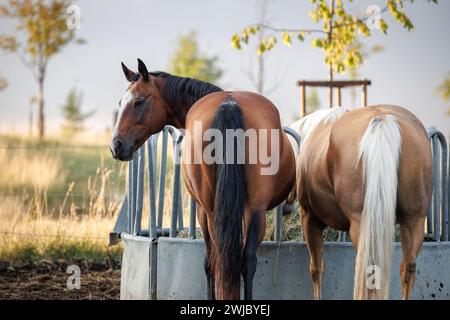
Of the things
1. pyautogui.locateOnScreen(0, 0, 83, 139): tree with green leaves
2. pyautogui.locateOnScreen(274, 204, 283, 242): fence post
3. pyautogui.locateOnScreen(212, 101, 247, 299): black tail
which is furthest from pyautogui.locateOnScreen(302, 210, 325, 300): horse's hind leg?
pyautogui.locateOnScreen(0, 0, 83, 139): tree with green leaves

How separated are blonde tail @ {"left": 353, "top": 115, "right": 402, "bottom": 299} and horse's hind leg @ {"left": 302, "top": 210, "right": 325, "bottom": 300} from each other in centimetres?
104

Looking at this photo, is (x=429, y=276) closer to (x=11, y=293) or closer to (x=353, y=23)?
(x=11, y=293)

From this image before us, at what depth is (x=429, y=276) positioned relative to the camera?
4.93 metres

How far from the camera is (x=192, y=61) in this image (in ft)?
85.0

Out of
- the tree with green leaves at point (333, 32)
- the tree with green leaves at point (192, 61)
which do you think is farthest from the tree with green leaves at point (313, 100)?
the tree with green leaves at point (333, 32)

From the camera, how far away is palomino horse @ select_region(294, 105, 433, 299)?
140 inches

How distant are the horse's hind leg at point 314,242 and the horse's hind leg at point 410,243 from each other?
2.75 ft

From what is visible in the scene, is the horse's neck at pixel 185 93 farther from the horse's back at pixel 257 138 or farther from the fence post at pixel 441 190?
the fence post at pixel 441 190

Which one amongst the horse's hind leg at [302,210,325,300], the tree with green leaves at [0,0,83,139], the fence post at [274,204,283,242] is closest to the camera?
the horse's hind leg at [302,210,325,300]

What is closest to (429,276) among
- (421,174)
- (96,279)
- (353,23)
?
(421,174)

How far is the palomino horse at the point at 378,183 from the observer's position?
3.55m

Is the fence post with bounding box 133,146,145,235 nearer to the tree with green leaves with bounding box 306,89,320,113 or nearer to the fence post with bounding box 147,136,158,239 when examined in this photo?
the fence post with bounding box 147,136,158,239

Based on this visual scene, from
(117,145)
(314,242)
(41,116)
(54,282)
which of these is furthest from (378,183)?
(41,116)
